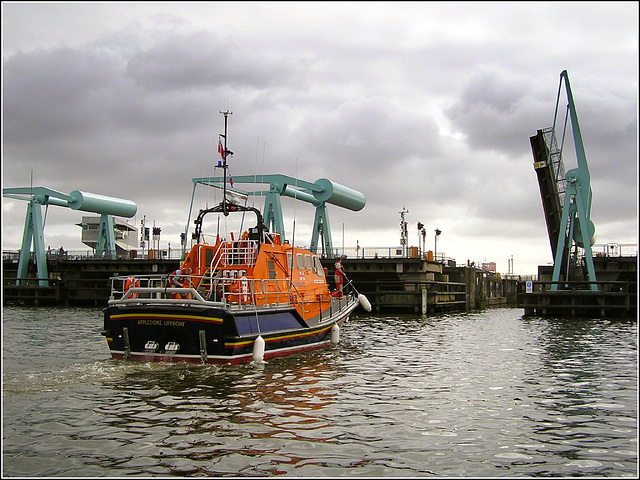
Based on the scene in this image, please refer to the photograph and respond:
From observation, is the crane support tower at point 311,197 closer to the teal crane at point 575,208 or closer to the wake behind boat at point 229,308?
the teal crane at point 575,208

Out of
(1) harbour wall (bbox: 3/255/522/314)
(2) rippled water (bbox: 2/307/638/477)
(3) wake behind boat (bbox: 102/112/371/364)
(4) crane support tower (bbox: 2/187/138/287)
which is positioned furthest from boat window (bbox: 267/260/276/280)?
(4) crane support tower (bbox: 2/187/138/287)

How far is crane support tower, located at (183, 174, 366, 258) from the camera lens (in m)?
41.4

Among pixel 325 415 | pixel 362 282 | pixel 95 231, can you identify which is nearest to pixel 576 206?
pixel 362 282

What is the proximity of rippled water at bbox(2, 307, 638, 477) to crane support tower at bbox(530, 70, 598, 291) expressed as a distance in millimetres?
19476

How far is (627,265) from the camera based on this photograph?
39.8 meters

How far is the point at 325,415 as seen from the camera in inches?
390

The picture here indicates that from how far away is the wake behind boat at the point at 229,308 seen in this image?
1375cm

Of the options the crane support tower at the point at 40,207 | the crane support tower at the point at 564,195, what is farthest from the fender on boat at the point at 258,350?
the crane support tower at the point at 40,207

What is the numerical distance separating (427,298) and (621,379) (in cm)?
2583

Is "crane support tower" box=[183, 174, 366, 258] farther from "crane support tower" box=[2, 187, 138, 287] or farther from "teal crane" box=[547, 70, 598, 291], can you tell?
"teal crane" box=[547, 70, 598, 291]

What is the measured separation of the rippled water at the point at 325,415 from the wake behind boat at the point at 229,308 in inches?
19.7

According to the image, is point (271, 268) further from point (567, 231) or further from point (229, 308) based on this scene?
point (567, 231)

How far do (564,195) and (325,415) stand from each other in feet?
104

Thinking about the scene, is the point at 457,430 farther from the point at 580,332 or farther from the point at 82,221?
the point at 82,221
